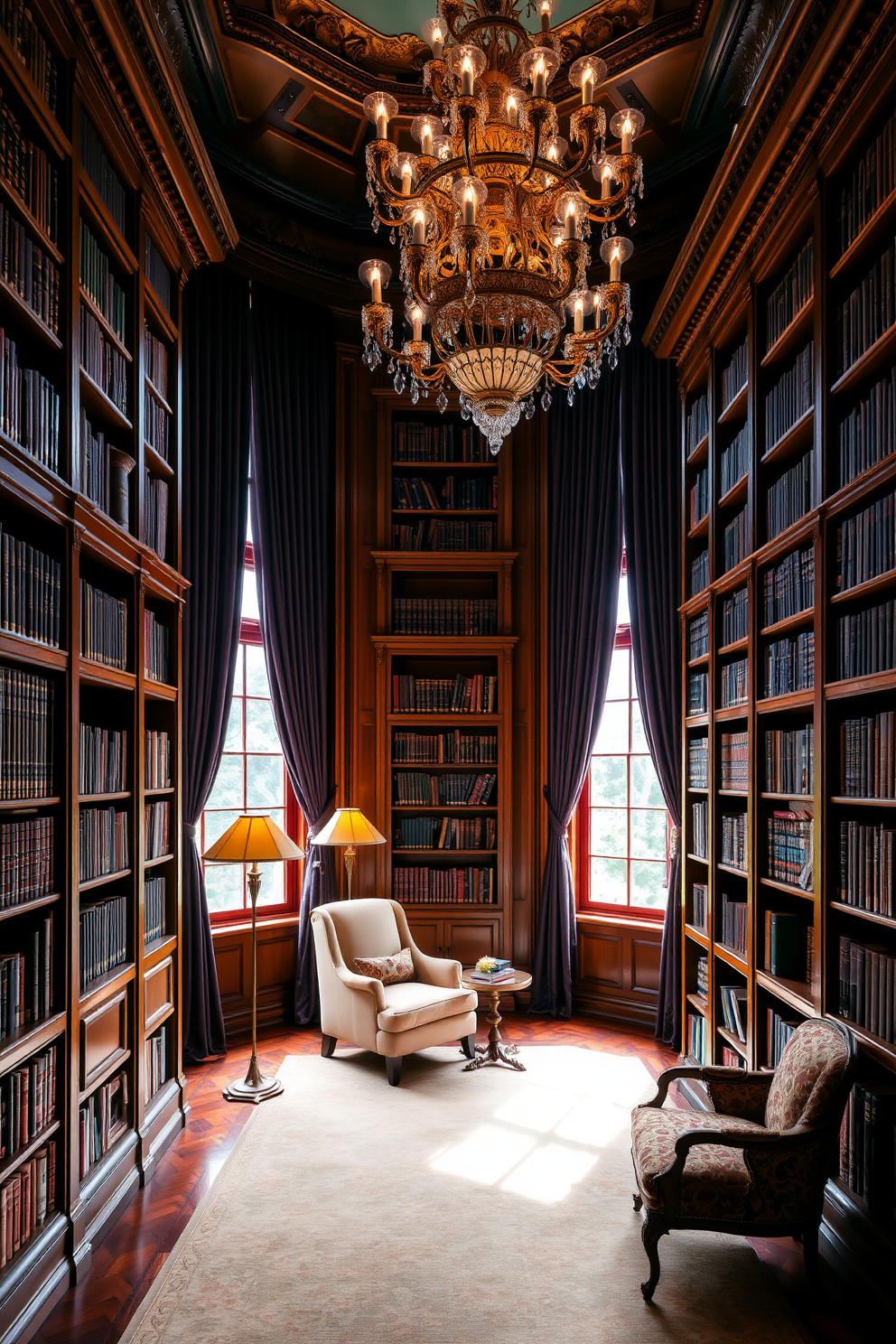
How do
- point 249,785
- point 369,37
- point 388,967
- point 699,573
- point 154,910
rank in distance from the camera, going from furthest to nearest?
point 249,785 → point 388,967 → point 699,573 → point 369,37 → point 154,910

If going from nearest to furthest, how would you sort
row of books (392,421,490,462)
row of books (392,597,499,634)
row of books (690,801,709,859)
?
row of books (690,801,709,859) < row of books (392,597,499,634) < row of books (392,421,490,462)

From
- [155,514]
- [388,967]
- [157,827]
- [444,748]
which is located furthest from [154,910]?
[444,748]

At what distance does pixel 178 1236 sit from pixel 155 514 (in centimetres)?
307

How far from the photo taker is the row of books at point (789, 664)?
3.63 m

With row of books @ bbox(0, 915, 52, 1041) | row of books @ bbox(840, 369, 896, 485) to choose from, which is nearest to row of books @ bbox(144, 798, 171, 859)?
row of books @ bbox(0, 915, 52, 1041)

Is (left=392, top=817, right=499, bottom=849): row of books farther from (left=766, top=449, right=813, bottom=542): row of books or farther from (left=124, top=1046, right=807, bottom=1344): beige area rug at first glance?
(left=766, top=449, right=813, bottom=542): row of books

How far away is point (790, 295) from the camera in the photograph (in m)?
3.87

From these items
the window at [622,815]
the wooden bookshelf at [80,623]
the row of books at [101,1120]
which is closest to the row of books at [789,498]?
the window at [622,815]

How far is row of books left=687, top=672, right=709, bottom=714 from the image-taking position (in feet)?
16.6

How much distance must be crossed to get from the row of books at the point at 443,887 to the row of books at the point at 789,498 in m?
3.42

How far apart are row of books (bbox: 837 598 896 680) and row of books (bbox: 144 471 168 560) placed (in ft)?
9.84

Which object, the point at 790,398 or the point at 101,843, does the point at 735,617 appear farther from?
the point at 101,843

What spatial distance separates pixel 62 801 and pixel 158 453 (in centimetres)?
190

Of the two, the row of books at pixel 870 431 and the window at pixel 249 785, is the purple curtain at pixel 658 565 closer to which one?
the window at pixel 249 785
